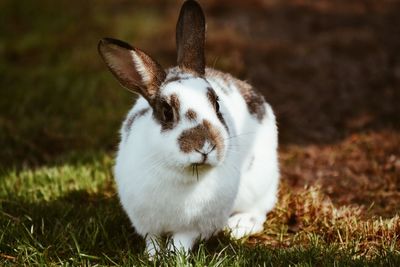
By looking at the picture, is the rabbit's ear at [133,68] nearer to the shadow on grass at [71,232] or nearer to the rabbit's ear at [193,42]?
the rabbit's ear at [193,42]

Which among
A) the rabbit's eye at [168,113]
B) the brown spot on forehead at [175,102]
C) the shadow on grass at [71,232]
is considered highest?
the brown spot on forehead at [175,102]

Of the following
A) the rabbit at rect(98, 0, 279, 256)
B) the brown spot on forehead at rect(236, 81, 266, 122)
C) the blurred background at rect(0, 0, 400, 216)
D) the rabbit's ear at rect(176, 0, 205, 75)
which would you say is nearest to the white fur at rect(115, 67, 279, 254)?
the rabbit at rect(98, 0, 279, 256)

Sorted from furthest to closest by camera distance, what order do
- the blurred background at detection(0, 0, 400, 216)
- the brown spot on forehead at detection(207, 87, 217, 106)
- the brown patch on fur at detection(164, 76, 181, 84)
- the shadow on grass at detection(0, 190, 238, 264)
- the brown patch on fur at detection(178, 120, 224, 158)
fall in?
the blurred background at detection(0, 0, 400, 216)
the shadow on grass at detection(0, 190, 238, 264)
the brown patch on fur at detection(164, 76, 181, 84)
the brown spot on forehead at detection(207, 87, 217, 106)
the brown patch on fur at detection(178, 120, 224, 158)

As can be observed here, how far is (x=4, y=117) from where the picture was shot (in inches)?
278

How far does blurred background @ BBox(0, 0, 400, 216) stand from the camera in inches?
246

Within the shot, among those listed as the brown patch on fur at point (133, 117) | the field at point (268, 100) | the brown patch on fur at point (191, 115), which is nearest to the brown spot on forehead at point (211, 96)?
the brown patch on fur at point (191, 115)

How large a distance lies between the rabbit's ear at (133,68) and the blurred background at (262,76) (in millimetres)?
2004

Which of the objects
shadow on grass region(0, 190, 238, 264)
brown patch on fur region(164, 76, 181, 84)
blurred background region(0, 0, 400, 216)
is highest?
brown patch on fur region(164, 76, 181, 84)

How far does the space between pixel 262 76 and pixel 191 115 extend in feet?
17.1

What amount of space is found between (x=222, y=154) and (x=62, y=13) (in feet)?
22.8

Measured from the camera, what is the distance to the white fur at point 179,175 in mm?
3666

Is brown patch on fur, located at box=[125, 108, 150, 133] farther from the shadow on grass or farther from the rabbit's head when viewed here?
the shadow on grass

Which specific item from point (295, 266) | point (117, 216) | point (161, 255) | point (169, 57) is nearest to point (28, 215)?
point (117, 216)

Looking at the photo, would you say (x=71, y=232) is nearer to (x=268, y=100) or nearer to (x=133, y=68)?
(x=133, y=68)
